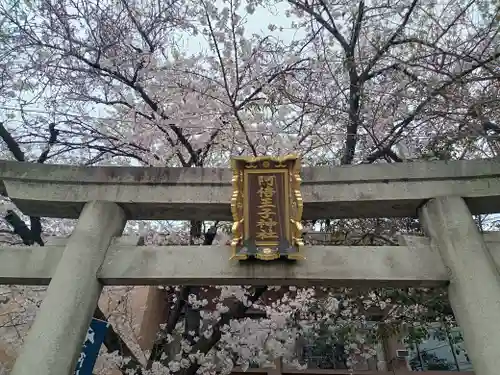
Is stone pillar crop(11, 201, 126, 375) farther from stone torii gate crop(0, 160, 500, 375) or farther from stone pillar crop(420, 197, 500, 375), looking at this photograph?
stone pillar crop(420, 197, 500, 375)

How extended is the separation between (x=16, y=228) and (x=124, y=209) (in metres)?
2.35

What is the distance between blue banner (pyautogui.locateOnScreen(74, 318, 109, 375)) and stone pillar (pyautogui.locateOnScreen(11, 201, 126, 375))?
428mm

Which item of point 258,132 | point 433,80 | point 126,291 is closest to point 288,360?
point 126,291

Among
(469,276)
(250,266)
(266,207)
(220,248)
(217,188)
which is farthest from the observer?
(217,188)

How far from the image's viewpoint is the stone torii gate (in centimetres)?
360

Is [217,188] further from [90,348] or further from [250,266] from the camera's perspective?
[90,348]

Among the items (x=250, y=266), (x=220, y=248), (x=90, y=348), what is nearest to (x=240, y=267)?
(x=250, y=266)

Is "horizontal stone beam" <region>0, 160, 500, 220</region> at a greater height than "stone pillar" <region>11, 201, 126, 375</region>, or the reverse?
"horizontal stone beam" <region>0, 160, 500, 220</region>

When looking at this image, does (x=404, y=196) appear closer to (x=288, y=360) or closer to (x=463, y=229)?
(x=463, y=229)

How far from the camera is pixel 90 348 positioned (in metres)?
4.12

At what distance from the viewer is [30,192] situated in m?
4.56

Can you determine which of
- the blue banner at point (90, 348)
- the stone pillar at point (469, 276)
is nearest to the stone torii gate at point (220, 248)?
the stone pillar at point (469, 276)

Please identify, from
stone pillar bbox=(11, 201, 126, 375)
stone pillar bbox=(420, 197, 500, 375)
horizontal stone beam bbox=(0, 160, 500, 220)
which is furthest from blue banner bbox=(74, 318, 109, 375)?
stone pillar bbox=(420, 197, 500, 375)

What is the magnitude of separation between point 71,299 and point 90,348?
671 mm
